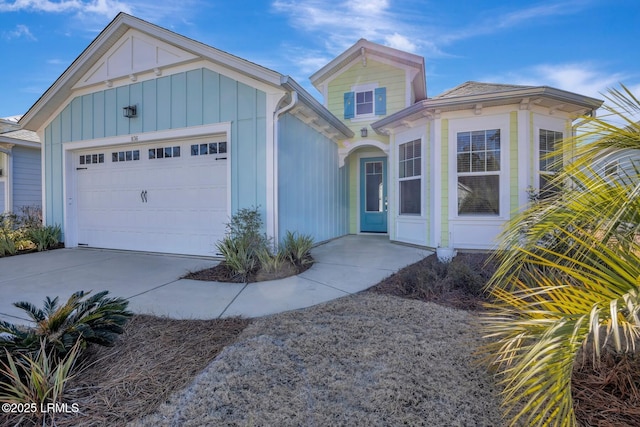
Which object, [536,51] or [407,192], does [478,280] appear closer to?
[407,192]

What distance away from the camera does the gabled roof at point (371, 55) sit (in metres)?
8.97

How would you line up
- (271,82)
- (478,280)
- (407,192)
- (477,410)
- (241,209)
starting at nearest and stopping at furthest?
1. (477,410)
2. (478,280)
3. (271,82)
4. (241,209)
5. (407,192)

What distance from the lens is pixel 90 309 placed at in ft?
8.11

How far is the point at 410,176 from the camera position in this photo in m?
7.40

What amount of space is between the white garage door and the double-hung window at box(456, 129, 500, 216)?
488 centimetres

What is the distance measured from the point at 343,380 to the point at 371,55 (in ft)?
31.2

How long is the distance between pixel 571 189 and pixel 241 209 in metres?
4.84

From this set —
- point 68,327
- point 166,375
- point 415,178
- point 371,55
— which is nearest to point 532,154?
point 415,178

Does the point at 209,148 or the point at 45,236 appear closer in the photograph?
the point at 209,148

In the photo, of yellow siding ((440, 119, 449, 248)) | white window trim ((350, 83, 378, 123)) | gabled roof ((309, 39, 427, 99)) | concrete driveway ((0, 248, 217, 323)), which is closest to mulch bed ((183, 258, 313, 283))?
concrete driveway ((0, 248, 217, 323))

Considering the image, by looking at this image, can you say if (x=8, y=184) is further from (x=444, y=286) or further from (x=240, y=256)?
(x=444, y=286)

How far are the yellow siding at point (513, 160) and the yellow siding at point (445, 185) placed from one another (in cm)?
118

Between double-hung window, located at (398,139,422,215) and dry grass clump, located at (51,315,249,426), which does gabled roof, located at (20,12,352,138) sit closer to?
double-hung window, located at (398,139,422,215)

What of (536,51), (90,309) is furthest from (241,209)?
(536,51)
